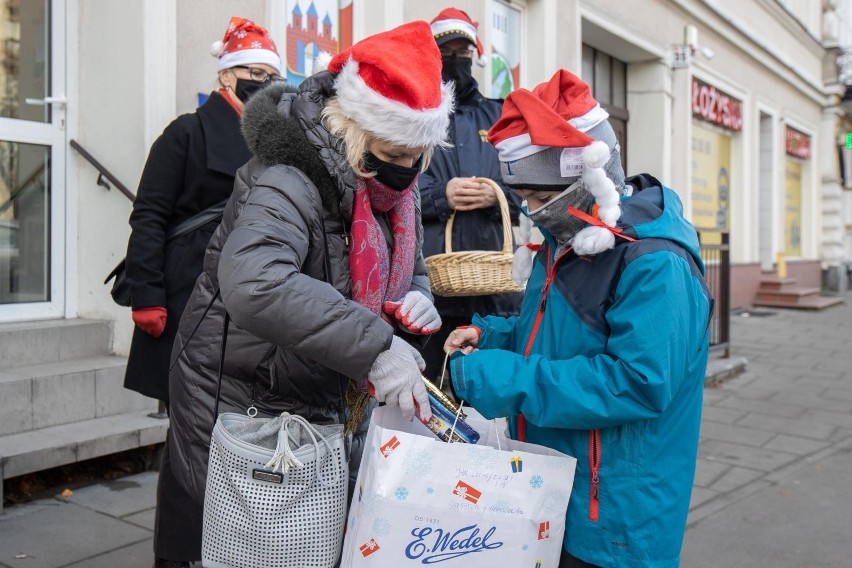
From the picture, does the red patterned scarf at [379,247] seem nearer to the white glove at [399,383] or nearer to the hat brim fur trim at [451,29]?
the white glove at [399,383]

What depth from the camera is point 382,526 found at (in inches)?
64.6

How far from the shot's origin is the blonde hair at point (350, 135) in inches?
76.7

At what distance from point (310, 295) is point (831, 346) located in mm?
10806

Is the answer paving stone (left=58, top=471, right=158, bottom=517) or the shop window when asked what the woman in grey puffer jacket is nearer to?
paving stone (left=58, top=471, right=158, bottom=517)

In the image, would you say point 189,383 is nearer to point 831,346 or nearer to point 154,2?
point 154,2

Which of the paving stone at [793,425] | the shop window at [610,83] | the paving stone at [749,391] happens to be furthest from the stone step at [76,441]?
the shop window at [610,83]

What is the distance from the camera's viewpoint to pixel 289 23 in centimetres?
559

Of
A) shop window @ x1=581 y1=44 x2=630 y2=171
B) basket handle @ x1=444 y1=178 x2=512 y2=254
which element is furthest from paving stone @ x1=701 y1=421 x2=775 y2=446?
shop window @ x1=581 y1=44 x2=630 y2=171

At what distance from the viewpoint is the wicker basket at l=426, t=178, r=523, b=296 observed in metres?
3.32

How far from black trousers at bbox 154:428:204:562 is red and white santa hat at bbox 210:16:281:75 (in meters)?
1.72

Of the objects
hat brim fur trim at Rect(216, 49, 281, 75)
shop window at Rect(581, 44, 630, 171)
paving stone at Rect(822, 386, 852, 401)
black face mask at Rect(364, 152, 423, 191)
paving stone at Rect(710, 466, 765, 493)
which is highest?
shop window at Rect(581, 44, 630, 171)

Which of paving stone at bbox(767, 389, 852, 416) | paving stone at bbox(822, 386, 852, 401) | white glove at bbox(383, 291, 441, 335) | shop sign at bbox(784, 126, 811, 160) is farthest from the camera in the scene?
shop sign at bbox(784, 126, 811, 160)

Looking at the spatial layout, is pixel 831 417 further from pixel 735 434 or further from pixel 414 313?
pixel 414 313

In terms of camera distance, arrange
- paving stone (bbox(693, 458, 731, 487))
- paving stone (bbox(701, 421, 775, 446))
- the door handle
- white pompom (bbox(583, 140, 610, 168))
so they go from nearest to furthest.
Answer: white pompom (bbox(583, 140, 610, 168)), the door handle, paving stone (bbox(693, 458, 731, 487)), paving stone (bbox(701, 421, 775, 446))
